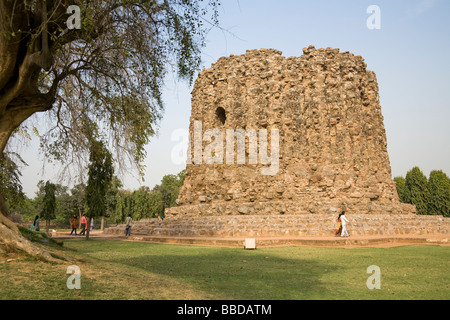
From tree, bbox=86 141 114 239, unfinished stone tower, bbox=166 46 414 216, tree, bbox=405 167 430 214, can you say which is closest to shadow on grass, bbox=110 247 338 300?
unfinished stone tower, bbox=166 46 414 216

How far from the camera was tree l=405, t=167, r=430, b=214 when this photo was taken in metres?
30.1

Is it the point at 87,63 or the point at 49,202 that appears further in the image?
the point at 49,202

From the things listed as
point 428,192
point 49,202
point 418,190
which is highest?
point 418,190

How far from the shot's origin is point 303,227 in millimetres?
14414

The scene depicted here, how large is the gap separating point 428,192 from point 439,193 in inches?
37.5

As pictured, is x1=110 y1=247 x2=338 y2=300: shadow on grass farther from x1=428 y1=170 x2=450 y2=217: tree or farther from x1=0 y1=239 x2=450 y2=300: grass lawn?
x1=428 y1=170 x2=450 y2=217: tree

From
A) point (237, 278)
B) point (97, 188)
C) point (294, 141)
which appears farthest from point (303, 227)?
point (97, 188)

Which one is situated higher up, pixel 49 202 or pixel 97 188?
pixel 97 188

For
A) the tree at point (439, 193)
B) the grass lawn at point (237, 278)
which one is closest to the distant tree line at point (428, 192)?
the tree at point (439, 193)

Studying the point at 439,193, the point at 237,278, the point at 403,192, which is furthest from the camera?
the point at 403,192

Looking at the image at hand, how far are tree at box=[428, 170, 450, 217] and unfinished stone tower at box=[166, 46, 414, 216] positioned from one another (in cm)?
1221

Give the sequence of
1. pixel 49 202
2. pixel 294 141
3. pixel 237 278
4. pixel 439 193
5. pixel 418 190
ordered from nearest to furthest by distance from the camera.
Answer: pixel 237 278 → pixel 294 141 → pixel 49 202 → pixel 439 193 → pixel 418 190

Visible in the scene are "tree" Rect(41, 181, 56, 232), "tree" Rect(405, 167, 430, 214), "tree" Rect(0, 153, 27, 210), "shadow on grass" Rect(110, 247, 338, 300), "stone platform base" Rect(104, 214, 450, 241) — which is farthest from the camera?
"tree" Rect(405, 167, 430, 214)

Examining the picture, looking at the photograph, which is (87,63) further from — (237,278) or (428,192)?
(428,192)
